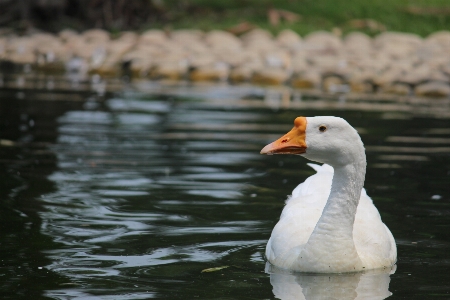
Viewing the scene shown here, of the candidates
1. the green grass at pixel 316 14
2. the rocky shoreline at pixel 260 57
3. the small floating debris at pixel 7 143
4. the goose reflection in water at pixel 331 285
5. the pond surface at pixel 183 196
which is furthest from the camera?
the green grass at pixel 316 14

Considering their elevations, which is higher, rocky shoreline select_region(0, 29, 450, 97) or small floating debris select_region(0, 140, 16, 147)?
rocky shoreline select_region(0, 29, 450, 97)

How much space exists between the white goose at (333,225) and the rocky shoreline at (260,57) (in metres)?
12.0

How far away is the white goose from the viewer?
5.34 meters

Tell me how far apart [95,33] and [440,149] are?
49.0 ft

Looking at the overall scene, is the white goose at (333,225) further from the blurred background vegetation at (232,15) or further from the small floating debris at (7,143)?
the blurred background vegetation at (232,15)

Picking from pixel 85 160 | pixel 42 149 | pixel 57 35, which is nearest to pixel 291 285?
pixel 85 160

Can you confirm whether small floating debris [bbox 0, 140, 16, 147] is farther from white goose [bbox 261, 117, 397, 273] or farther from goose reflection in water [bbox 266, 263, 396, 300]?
goose reflection in water [bbox 266, 263, 396, 300]

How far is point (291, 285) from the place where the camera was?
5.21m

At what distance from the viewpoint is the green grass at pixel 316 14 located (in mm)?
24266

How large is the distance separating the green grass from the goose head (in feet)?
60.8

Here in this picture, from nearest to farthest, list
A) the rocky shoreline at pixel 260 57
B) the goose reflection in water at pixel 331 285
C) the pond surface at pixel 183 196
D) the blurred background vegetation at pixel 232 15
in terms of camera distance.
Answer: the goose reflection in water at pixel 331 285 < the pond surface at pixel 183 196 < the rocky shoreline at pixel 260 57 < the blurred background vegetation at pixel 232 15

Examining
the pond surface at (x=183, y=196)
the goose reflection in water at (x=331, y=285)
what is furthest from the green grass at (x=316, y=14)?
the goose reflection in water at (x=331, y=285)

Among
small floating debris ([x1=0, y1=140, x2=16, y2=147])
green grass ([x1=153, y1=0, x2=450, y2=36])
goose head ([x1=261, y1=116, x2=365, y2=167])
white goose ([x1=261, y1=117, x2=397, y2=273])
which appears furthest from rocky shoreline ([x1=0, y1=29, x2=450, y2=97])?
goose head ([x1=261, y1=116, x2=365, y2=167])

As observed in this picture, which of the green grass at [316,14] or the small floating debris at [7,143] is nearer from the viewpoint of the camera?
the small floating debris at [7,143]
